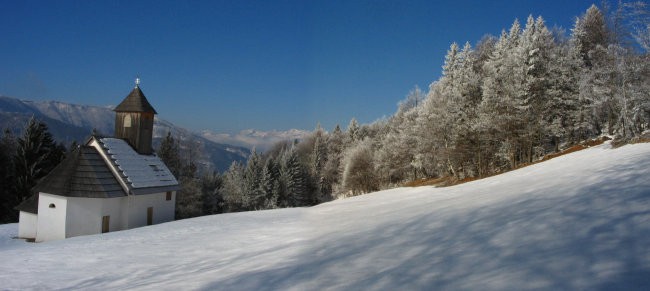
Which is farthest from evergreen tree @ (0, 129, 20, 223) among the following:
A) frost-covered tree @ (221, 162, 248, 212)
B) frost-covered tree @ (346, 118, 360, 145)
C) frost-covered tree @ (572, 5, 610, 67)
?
frost-covered tree @ (572, 5, 610, 67)

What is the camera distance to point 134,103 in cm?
2844

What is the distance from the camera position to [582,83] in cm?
2542

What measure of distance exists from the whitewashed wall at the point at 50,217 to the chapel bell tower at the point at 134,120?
24.1 feet

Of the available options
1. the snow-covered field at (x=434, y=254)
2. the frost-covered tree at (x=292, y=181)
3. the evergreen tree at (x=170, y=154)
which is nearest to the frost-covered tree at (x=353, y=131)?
the frost-covered tree at (x=292, y=181)

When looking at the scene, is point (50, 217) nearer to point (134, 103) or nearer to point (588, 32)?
point (134, 103)

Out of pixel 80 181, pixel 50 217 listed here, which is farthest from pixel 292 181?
pixel 50 217

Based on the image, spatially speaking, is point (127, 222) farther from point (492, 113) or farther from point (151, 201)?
point (492, 113)

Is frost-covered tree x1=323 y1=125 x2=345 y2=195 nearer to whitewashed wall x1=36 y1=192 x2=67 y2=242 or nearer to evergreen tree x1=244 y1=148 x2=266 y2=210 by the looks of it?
evergreen tree x1=244 y1=148 x2=266 y2=210

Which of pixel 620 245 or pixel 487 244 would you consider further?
pixel 487 244

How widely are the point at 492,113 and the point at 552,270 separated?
82.7ft

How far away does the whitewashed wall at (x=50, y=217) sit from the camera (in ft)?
69.2

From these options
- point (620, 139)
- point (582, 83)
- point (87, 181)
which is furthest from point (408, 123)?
point (87, 181)

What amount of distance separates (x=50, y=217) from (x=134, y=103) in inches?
402

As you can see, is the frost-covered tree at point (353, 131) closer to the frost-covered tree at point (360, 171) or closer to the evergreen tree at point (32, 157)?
the frost-covered tree at point (360, 171)
